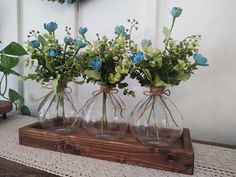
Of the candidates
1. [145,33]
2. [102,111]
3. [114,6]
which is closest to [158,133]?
[102,111]

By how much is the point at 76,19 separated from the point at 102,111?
557mm

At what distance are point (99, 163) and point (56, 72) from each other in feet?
1.05

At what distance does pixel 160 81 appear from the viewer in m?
0.64

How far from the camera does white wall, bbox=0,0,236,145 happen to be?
85cm

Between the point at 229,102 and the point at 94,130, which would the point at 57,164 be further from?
the point at 229,102

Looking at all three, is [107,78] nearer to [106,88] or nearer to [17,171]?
[106,88]

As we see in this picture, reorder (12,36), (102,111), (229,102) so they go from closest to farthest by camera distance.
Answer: (102,111) < (229,102) < (12,36)

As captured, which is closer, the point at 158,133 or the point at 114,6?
the point at 158,133

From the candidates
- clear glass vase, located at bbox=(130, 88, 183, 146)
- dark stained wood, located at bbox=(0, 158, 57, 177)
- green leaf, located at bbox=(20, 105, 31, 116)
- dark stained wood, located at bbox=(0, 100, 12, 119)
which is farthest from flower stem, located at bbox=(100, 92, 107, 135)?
green leaf, located at bbox=(20, 105, 31, 116)

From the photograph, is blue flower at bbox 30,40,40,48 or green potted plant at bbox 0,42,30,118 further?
green potted plant at bbox 0,42,30,118

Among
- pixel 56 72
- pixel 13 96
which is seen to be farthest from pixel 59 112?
pixel 13 96

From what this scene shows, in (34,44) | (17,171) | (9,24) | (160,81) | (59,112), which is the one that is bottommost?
(17,171)

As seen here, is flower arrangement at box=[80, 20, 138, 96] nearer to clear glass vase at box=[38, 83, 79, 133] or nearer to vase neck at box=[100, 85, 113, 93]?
vase neck at box=[100, 85, 113, 93]

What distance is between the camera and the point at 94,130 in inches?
28.7
